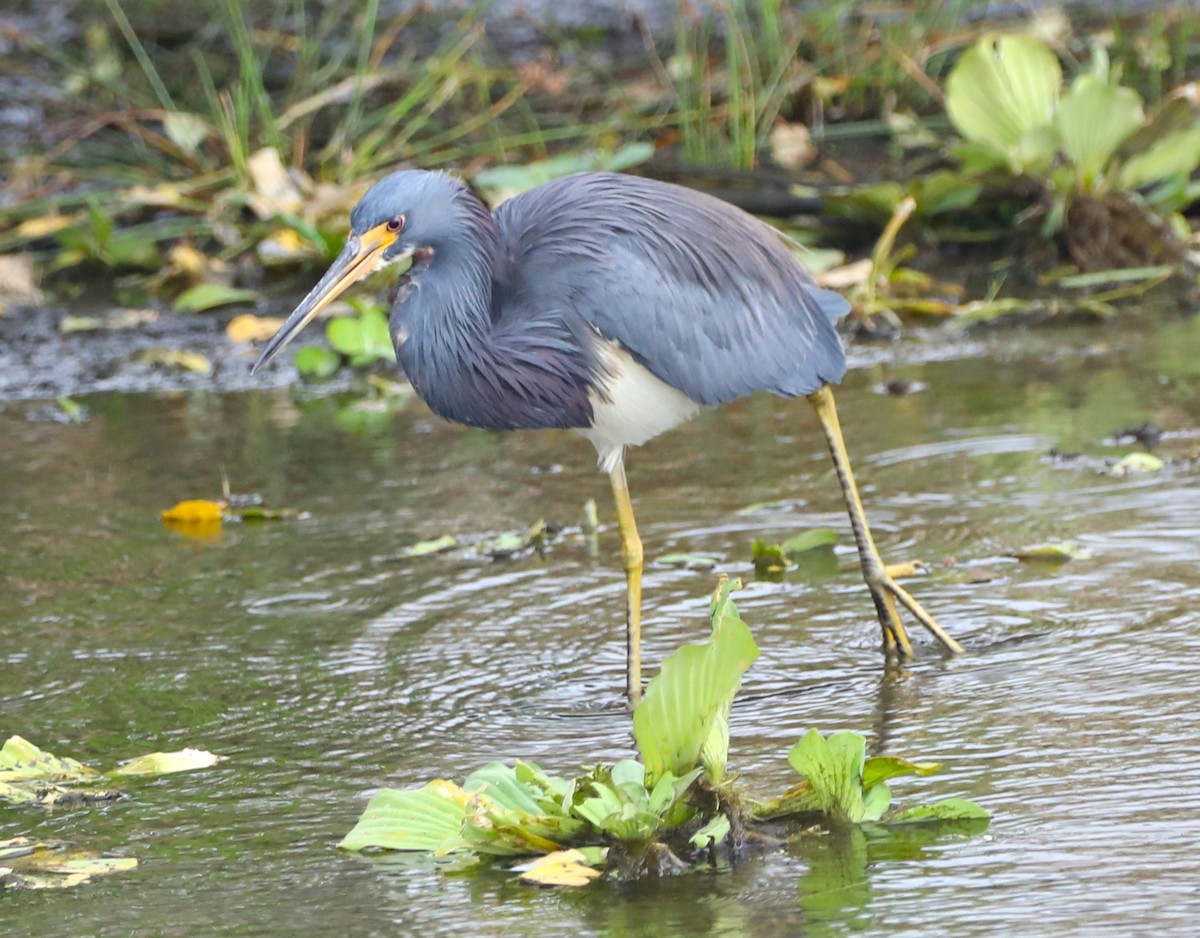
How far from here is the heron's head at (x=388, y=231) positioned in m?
3.96

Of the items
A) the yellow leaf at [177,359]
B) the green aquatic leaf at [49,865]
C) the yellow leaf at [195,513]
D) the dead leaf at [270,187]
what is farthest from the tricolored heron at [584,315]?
the dead leaf at [270,187]

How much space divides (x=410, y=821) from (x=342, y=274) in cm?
143

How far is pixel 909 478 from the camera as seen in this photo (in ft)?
18.2

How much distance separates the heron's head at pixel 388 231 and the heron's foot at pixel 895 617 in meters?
1.24

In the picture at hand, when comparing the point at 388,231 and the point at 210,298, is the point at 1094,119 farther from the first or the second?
the point at 388,231

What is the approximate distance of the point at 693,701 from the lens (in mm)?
2865

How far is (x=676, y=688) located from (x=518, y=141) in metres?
6.26

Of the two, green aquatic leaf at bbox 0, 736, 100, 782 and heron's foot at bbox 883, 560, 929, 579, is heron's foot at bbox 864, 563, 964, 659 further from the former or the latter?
green aquatic leaf at bbox 0, 736, 100, 782

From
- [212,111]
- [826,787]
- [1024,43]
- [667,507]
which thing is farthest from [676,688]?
[212,111]

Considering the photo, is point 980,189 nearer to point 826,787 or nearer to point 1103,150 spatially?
point 1103,150

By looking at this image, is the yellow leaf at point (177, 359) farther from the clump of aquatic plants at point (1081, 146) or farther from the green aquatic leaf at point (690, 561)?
the green aquatic leaf at point (690, 561)

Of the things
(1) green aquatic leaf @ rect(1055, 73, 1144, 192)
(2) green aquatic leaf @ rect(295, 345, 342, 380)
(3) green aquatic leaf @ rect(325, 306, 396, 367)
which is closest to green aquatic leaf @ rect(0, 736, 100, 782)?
(3) green aquatic leaf @ rect(325, 306, 396, 367)

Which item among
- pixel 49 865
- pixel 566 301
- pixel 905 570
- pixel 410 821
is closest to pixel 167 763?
pixel 49 865

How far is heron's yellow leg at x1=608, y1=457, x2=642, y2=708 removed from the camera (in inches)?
153
